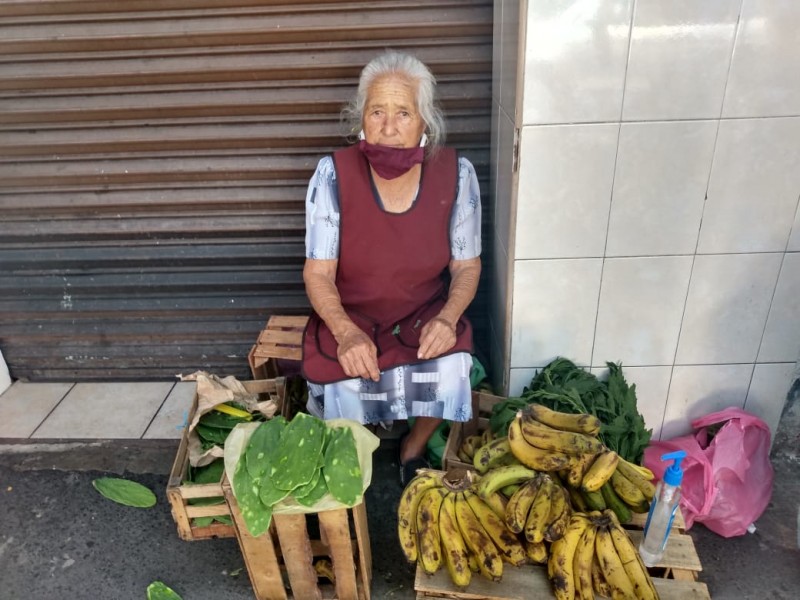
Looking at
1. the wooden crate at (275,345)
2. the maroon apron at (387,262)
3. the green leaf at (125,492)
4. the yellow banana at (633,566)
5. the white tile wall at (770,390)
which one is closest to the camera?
the yellow banana at (633,566)

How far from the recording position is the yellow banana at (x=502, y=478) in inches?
83.0

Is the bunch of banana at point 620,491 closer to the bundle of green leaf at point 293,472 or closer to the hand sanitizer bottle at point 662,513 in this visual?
the hand sanitizer bottle at point 662,513

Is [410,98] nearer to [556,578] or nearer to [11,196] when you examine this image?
[556,578]

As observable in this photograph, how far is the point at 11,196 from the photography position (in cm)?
333

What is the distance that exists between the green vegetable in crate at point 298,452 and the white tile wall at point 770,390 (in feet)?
6.62

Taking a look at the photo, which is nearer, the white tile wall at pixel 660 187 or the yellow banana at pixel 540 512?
the yellow banana at pixel 540 512

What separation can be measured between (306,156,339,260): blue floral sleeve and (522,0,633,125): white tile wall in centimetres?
87

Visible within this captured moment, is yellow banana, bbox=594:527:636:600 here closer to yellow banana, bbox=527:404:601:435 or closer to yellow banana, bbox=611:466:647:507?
yellow banana, bbox=611:466:647:507

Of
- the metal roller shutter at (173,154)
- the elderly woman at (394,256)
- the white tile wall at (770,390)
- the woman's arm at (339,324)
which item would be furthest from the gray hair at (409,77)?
the white tile wall at (770,390)

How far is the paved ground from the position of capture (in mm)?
2439

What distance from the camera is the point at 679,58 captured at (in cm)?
217

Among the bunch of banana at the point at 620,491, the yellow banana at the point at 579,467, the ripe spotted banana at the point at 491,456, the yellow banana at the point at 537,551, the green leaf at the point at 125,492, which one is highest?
the yellow banana at the point at 579,467

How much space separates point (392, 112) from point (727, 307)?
65.2 inches

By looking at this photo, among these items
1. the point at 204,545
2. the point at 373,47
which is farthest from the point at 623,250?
the point at 204,545
